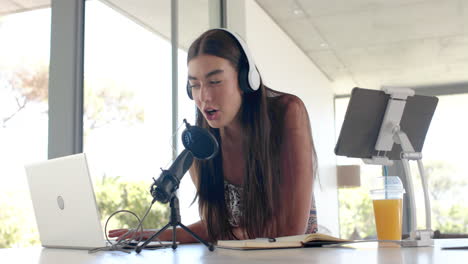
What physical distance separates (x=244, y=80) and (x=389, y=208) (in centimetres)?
66

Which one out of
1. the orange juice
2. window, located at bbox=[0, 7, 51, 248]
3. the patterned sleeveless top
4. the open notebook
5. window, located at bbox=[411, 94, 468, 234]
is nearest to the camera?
the open notebook

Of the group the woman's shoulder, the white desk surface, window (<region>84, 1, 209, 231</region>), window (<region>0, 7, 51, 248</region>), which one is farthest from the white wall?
the white desk surface

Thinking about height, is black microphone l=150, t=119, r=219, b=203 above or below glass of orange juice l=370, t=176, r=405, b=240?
above

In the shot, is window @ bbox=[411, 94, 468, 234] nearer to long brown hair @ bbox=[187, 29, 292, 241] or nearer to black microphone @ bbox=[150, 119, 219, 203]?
long brown hair @ bbox=[187, 29, 292, 241]

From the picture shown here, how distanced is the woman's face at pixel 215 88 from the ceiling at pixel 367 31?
151 cm

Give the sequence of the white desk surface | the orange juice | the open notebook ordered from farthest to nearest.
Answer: the orange juice, the open notebook, the white desk surface

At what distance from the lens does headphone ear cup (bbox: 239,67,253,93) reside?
71.0 inches

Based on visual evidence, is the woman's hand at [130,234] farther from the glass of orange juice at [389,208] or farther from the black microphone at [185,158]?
the glass of orange juice at [389,208]

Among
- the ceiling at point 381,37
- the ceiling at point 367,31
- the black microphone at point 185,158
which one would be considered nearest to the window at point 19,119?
the ceiling at point 367,31

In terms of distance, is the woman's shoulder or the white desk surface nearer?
the white desk surface

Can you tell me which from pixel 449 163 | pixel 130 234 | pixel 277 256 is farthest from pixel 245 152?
pixel 449 163

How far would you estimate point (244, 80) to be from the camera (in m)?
1.81

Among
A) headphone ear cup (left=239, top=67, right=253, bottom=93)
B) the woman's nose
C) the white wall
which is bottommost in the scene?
the woman's nose

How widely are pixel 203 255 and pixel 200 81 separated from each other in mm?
764
